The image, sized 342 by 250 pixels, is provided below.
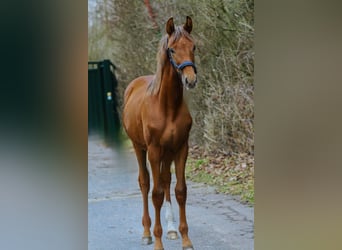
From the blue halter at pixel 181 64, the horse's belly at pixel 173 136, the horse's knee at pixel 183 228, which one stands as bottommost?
the horse's knee at pixel 183 228

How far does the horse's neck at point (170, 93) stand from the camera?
224 cm

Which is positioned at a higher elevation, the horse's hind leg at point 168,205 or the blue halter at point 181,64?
the blue halter at point 181,64

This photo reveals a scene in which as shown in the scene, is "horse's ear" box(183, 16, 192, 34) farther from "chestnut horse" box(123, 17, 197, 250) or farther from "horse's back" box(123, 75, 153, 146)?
"horse's back" box(123, 75, 153, 146)

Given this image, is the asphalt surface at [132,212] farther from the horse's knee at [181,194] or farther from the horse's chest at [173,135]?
the horse's chest at [173,135]

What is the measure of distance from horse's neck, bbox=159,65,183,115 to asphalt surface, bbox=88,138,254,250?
1.11 ft

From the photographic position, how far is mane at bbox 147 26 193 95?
222cm

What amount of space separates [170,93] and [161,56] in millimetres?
208

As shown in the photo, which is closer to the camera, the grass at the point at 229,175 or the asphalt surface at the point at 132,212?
the asphalt surface at the point at 132,212

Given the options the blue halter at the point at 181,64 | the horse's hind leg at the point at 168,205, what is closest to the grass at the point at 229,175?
the horse's hind leg at the point at 168,205

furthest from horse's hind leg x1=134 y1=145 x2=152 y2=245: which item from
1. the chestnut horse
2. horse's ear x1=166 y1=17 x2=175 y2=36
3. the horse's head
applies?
horse's ear x1=166 y1=17 x2=175 y2=36

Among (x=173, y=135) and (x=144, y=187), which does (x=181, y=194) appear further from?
(x=173, y=135)
